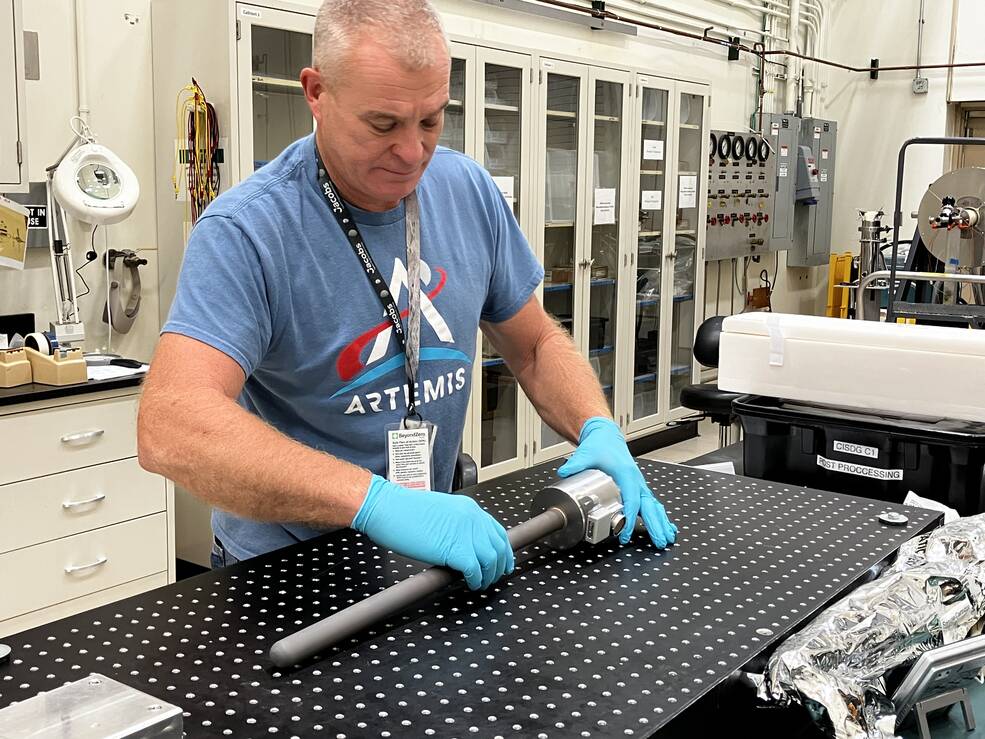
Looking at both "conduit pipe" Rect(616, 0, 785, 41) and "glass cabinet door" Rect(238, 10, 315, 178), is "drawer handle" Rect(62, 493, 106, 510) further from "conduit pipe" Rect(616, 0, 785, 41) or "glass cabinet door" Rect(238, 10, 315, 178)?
"conduit pipe" Rect(616, 0, 785, 41)

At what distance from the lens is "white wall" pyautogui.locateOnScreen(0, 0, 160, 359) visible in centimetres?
321

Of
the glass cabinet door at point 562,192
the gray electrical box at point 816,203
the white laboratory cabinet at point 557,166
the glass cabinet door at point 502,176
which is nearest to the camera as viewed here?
the white laboratory cabinet at point 557,166

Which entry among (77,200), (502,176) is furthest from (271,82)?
(502,176)

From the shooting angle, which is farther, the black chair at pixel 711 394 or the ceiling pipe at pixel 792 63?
the ceiling pipe at pixel 792 63

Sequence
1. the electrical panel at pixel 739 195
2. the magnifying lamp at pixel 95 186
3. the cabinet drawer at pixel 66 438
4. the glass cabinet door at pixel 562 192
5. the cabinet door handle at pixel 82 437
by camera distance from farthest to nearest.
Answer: the electrical panel at pixel 739 195 → the glass cabinet door at pixel 562 192 → the magnifying lamp at pixel 95 186 → the cabinet door handle at pixel 82 437 → the cabinet drawer at pixel 66 438

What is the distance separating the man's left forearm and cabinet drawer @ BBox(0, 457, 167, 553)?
1618mm

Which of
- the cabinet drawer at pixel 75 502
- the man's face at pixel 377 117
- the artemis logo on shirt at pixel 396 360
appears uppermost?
the man's face at pixel 377 117

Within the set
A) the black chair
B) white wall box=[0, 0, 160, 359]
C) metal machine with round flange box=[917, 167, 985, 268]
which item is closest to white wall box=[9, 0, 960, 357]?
white wall box=[0, 0, 160, 359]

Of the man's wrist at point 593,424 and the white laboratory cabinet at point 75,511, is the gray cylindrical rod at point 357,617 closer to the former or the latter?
the man's wrist at point 593,424

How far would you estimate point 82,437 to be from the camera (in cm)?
285

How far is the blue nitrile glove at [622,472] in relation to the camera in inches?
51.7

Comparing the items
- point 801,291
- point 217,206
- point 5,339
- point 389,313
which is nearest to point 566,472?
point 389,313

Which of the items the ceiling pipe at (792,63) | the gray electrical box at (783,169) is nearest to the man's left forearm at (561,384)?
the gray electrical box at (783,169)

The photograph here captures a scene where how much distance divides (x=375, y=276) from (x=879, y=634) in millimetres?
856
